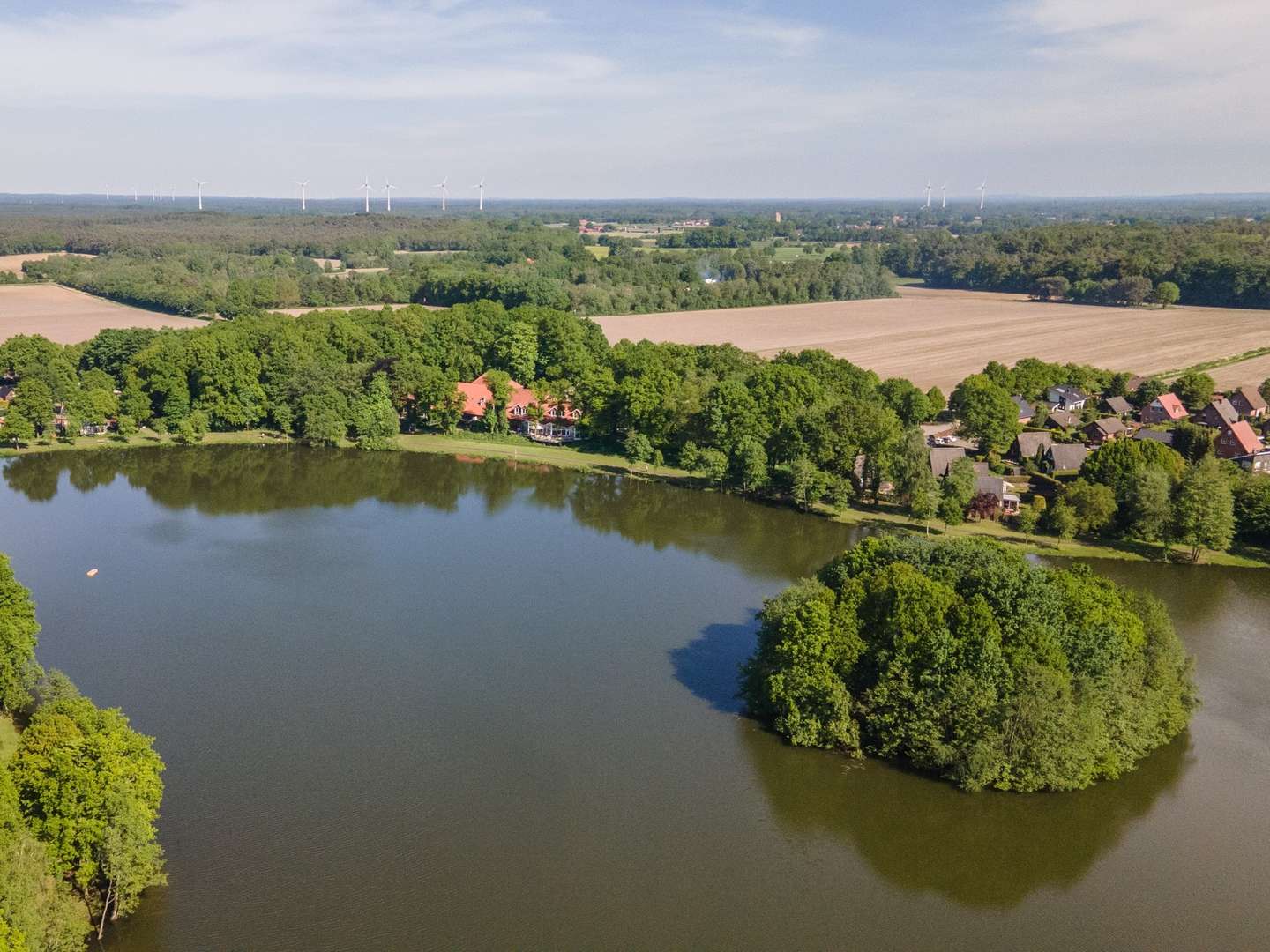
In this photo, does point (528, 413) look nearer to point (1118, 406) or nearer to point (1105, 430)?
point (1105, 430)

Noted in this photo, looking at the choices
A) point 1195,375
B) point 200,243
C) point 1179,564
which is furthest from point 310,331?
point 200,243

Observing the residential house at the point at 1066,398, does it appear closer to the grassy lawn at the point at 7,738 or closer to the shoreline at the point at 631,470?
the shoreline at the point at 631,470

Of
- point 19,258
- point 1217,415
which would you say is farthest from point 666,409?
point 19,258

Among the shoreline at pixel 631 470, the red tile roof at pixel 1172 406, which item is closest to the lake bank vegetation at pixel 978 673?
the shoreline at pixel 631 470

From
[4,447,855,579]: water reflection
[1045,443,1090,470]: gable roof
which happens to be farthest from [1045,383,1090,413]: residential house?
[4,447,855,579]: water reflection

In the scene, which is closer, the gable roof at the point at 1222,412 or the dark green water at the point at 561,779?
the dark green water at the point at 561,779

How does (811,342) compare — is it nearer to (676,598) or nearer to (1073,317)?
(1073,317)
